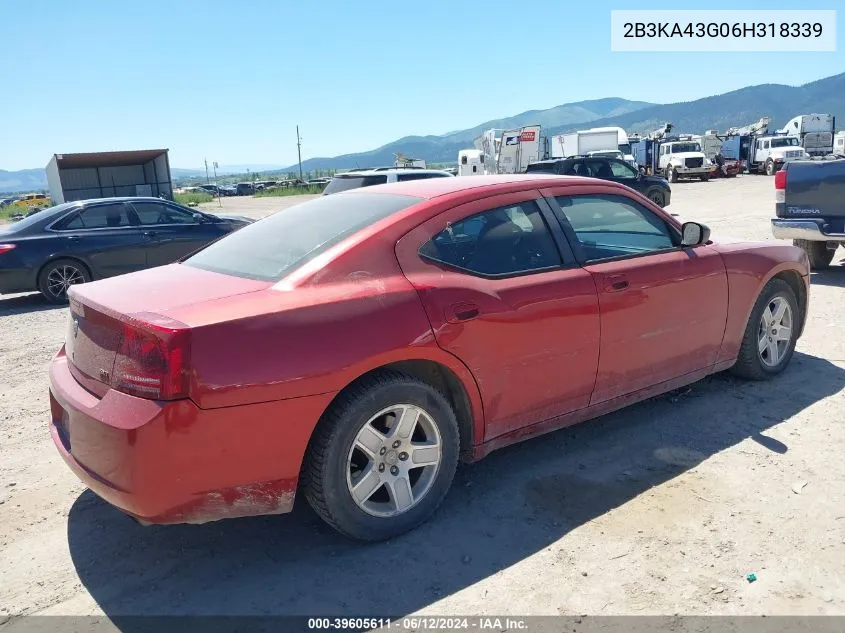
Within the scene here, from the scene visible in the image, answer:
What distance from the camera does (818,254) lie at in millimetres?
8992

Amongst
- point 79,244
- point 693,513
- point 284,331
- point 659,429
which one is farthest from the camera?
point 79,244

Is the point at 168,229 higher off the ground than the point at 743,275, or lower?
higher

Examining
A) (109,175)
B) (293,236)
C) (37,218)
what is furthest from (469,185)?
(109,175)

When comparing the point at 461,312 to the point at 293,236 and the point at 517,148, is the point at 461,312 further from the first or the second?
the point at 517,148

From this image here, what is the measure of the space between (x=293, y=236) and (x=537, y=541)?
6.15ft

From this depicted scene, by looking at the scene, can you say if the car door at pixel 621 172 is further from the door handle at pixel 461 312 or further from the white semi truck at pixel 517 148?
the door handle at pixel 461 312

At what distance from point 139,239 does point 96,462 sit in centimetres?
779

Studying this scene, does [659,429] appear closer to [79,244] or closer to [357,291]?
[357,291]

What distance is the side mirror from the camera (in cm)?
420

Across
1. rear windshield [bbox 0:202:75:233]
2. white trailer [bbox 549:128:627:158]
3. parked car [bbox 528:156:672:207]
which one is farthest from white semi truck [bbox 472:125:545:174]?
rear windshield [bbox 0:202:75:233]

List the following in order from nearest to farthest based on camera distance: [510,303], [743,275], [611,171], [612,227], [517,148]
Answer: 1. [510,303]
2. [612,227]
3. [743,275]
4. [611,171]
5. [517,148]

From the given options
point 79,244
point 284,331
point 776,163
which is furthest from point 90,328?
point 776,163

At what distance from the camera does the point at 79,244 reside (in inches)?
370

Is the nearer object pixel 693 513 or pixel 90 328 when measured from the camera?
pixel 90 328
